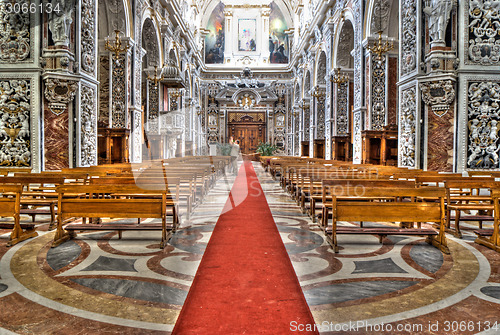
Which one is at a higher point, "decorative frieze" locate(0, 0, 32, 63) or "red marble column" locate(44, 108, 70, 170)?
"decorative frieze" locate(0, 0, 32, 63)

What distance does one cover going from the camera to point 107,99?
39.2 feet

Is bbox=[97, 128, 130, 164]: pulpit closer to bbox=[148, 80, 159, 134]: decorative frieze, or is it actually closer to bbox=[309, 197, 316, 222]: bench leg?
bbox=[148, 80, 159, 134]: decorative frieze

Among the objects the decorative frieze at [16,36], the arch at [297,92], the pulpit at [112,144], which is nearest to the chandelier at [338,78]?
the pulpit at [112,144]

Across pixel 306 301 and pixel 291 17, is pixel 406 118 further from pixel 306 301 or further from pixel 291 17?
pixel 291 17

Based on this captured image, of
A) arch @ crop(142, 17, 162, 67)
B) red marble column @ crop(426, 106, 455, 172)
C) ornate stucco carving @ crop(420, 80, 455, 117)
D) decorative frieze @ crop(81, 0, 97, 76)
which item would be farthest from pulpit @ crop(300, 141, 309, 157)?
decorative frieze @ crop(81, 0, 97, 76)

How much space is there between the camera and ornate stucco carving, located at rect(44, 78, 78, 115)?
7738mm

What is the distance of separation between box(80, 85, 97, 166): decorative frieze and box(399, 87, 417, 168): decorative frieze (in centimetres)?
830

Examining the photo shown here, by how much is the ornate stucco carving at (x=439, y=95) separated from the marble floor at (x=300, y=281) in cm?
463

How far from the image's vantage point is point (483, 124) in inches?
302

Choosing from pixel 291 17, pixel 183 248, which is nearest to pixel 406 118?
pixel 183 248

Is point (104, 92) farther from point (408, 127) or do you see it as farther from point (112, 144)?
point (408, 127)

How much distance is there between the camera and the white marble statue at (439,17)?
7.47 meters

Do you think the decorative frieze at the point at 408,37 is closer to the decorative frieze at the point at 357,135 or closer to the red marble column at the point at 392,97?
the red marble column at the point at 392,97

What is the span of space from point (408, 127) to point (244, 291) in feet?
24.9
